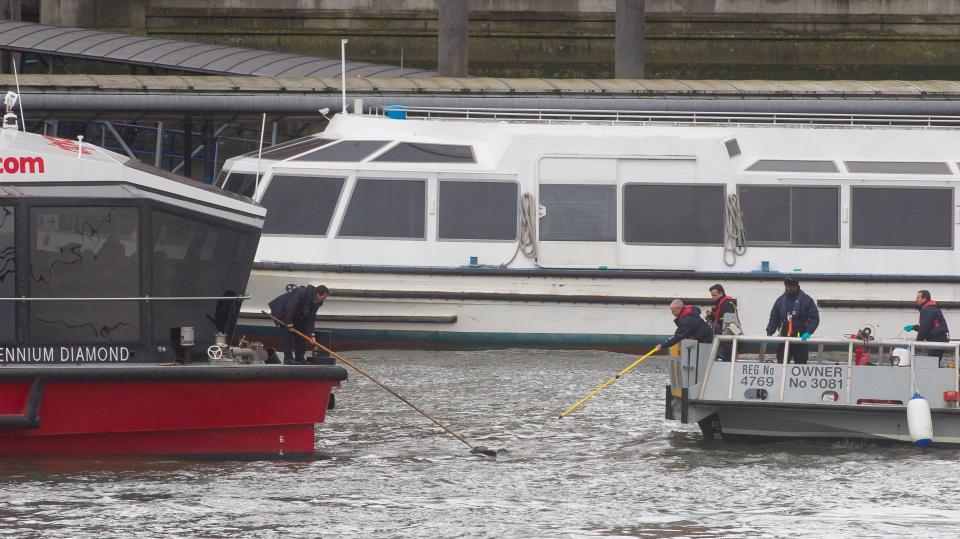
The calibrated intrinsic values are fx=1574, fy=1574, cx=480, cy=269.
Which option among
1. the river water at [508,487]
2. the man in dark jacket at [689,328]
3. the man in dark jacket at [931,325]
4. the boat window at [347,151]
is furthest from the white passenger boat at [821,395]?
the boat window at [347,151]

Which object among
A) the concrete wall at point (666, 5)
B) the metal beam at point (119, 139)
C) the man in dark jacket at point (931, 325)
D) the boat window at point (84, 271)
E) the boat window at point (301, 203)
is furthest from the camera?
the concrete wall at point (666, 5)

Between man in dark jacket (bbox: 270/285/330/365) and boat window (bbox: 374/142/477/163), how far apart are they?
17.6 ft

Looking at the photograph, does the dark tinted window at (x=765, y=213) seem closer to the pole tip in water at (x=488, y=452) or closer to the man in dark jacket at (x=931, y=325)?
the man in dark jacket at (x=931, y=325)

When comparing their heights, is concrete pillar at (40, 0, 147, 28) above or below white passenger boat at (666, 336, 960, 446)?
above

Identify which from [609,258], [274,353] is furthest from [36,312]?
[609,258]

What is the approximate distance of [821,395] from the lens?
13836 millimetres

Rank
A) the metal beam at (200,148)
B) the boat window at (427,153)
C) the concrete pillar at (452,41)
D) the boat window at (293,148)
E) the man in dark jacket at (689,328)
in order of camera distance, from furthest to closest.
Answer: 1. the concrete pillar at (452,41)
2. the metal beam at (200,148)
3. the boat window at (293,148)
4. the boat window at (427,153)
5. the man in dark jacket at (689,328)

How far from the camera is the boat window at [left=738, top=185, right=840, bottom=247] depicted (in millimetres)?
19859

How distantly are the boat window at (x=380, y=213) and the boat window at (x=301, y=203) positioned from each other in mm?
271

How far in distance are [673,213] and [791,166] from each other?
5.35ft

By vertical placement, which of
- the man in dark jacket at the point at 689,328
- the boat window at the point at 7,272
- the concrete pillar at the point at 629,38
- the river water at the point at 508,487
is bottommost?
the river water at the point at 508,487

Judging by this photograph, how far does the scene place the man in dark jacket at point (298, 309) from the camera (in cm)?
1437

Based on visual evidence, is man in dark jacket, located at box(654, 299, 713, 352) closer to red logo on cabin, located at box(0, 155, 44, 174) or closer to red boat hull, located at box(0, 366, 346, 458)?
red boat hull, located at box(0, 366, 346, 458)

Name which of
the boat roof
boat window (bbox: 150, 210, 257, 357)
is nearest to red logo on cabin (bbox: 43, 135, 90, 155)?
the boat roof
